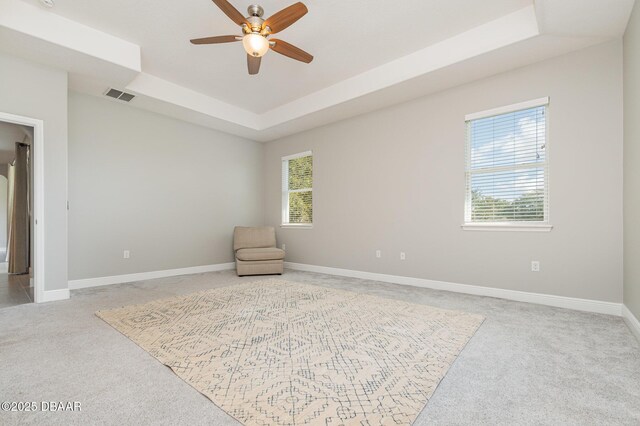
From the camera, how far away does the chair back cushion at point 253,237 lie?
5492mm

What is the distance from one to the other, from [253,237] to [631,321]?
196 inches

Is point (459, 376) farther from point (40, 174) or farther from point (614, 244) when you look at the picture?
point (40, 174)

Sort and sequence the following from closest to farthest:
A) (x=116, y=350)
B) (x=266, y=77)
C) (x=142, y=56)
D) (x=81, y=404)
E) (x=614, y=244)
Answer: (x=81, y=404)
(x=116, y=350)
(x=614, y=244)
(x=142, y=56)
(x=266, y=77)

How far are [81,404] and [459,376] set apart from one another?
6.59 feet

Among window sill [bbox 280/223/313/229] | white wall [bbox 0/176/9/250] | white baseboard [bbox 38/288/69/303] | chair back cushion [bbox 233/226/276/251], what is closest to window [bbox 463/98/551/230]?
window sill [bbox 280/223/313/229]

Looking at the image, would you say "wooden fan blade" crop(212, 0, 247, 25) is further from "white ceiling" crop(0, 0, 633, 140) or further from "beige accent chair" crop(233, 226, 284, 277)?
"beige accent chair" crop(233, 226, 284, 277)

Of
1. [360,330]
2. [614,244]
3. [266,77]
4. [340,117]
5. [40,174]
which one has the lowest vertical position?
[360,330]

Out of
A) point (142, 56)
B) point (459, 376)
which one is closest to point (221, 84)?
point (142, 56)

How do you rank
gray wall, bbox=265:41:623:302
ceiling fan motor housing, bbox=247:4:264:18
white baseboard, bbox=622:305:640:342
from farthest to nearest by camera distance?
gray wall, bbox=265:41:623:302
ceiling fan motor housing, bbox=247:4:264:18
white baseboard, bbox=622:305:640:342

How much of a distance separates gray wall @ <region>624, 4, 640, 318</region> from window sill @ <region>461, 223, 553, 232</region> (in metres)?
0.64

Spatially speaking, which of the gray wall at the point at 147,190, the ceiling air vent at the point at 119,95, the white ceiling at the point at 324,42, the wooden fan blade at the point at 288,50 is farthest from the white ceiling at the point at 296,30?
the gray wall at the point at 147,190

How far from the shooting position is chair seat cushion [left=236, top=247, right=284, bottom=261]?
196 inches

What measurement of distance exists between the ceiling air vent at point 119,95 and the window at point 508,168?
4688 millimetres

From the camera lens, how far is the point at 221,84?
14.7 ft
